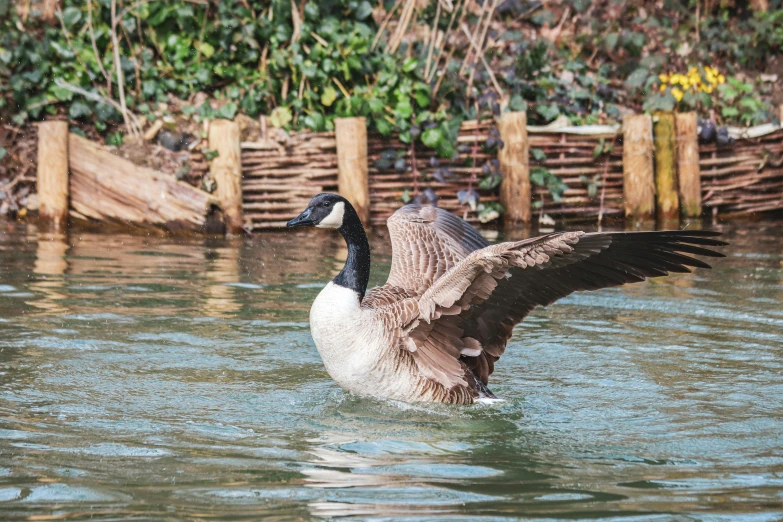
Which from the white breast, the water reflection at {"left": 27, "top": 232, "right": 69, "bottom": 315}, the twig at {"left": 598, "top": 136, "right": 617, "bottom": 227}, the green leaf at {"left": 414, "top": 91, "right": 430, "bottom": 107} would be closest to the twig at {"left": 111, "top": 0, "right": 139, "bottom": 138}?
the water reflection at {"left": 27, "top": 232, "right": 69, "bottom": 315}

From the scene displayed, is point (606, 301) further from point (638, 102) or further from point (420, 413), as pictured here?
point (638, 102)

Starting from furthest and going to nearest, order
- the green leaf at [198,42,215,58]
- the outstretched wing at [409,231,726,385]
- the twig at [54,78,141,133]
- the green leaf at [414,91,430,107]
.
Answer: the green leaf at [198,42,215,58] → the green leaf at [414,91,430,107] → the twig at [54,78,141,133] → the outstretched wing at [409,231,726,385]

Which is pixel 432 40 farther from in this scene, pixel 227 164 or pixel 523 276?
pixel 523 276

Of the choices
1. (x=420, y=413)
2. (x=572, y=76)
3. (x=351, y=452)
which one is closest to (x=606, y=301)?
(x=420, y=413)

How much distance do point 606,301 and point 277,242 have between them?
14.9 feet

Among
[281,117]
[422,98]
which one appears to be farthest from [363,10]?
[281,117]

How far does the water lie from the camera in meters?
4.97

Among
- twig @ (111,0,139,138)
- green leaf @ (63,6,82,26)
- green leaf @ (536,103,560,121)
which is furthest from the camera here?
green leaf @ (536,103,560,121)

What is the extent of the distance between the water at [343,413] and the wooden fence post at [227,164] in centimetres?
250

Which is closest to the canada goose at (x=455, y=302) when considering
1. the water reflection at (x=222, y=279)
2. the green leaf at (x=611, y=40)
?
the water reflection at (x=222, y=279)

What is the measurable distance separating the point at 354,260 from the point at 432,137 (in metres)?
7.37

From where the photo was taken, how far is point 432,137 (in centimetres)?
1402

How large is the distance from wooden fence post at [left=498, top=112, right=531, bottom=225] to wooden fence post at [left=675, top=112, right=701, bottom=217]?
218cm

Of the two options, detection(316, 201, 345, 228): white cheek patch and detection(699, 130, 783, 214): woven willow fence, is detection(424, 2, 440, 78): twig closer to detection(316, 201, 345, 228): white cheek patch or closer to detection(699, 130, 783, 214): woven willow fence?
detection(699, 130, 783, 214): woven willow fence
